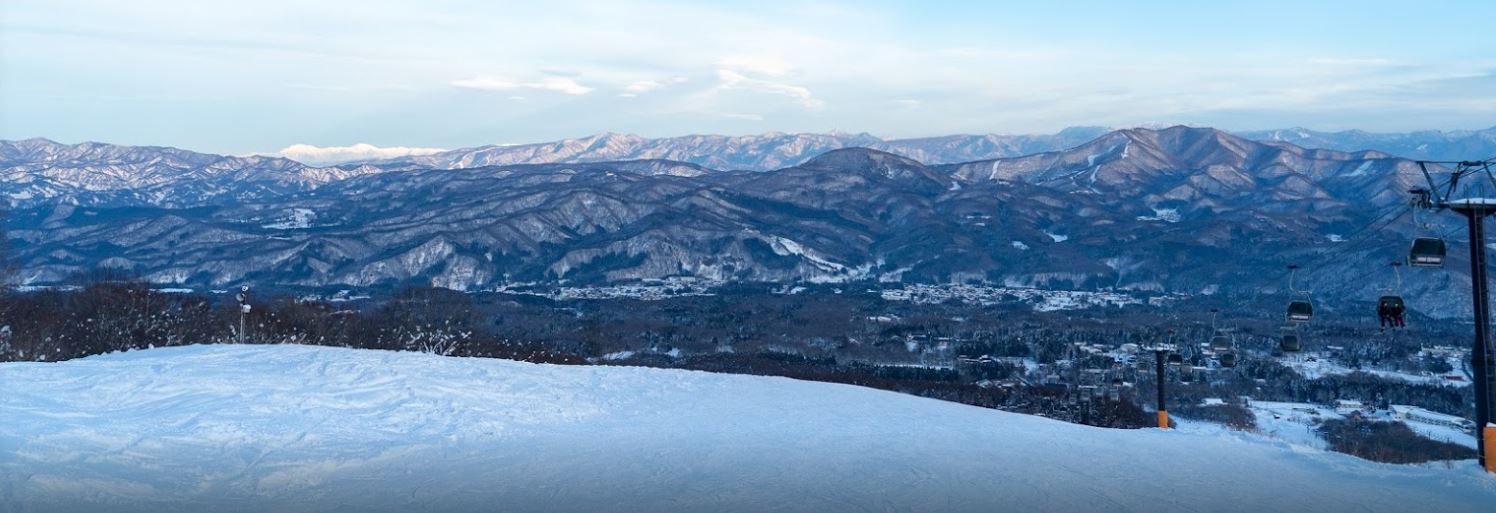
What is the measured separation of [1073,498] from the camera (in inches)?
611

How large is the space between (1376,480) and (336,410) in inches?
669

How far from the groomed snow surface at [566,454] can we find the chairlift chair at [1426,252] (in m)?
3.11

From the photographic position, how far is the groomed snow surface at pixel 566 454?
15.0m

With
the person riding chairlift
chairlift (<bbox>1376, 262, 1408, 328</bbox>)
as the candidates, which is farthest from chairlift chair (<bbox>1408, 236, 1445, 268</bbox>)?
the person riding chairlift

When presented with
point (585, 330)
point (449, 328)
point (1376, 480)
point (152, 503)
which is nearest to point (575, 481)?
point (152, 503)

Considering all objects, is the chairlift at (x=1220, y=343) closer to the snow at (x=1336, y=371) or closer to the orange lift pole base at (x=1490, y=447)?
the orange lift pole base at (x=1490, y=447)

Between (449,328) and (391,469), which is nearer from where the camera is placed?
(391,469)

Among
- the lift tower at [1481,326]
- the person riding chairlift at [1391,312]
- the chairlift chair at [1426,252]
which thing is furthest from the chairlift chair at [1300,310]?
the lift tower at [1481,326]

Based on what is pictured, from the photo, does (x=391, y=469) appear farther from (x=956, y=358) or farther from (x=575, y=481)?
(x=956, y=358)

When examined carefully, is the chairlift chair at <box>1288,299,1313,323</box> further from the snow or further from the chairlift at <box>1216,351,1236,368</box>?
the snow

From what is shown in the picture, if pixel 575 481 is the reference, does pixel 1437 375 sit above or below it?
below

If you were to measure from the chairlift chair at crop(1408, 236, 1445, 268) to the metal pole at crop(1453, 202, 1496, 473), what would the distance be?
2.02 ft

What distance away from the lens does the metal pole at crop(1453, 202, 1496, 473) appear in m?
16.6

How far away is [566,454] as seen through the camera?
17.9 metres
